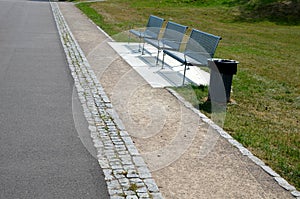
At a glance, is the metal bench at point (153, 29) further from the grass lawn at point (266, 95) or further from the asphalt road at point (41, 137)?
the asphalt road at point (41, 137)

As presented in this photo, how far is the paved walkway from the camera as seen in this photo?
493cm

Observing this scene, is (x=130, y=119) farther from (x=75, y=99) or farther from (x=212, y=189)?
(x=212, y=189)

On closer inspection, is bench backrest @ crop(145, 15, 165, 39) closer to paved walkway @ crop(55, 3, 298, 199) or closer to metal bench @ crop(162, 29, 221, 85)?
metal bench @ crop(162, 29, 221, 85)

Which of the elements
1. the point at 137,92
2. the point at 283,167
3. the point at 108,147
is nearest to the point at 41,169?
the point at 108,147

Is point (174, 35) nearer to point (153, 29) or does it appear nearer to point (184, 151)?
point (153, 29)

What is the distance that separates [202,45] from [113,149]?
474 centimetres

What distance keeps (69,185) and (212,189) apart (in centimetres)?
149

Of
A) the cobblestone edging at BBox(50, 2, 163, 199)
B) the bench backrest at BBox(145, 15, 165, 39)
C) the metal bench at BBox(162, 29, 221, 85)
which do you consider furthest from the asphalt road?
the bench backrest at BBox(145, 15, 165, 39)

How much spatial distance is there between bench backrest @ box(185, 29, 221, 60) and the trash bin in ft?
4.02

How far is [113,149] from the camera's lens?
593 cm

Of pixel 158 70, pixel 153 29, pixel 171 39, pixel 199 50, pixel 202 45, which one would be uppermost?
pixel 202 45

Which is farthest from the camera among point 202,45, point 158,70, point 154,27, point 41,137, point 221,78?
A: point 154,27

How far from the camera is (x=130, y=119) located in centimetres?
718

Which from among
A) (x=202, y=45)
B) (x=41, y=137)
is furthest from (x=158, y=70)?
(x=41, y=137)
